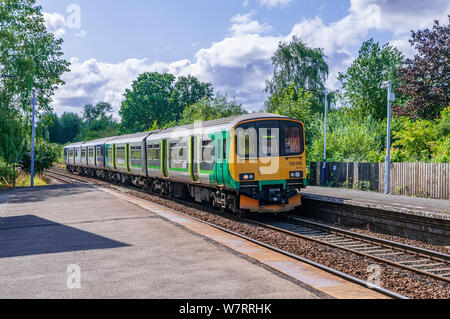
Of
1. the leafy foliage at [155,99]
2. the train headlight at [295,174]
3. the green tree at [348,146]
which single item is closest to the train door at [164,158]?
the train headlight at [295,174]

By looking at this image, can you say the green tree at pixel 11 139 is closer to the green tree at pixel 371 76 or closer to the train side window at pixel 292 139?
the train side window at pixel 292 139

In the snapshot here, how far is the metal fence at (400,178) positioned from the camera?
63.0ft

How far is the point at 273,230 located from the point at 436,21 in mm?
24265

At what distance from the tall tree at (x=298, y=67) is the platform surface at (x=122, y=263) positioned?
38.5 meters

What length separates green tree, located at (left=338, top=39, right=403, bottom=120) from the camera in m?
48.2

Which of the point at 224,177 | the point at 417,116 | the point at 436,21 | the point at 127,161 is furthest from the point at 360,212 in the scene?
the point at 436,21

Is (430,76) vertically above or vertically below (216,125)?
above

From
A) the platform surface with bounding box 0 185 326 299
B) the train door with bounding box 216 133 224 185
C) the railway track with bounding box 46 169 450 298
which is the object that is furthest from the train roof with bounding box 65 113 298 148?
the platform surface with bounding box 0 185 326 299

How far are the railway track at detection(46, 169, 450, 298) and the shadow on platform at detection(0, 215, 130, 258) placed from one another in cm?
449

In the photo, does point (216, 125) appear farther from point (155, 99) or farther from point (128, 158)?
point (155, 99)

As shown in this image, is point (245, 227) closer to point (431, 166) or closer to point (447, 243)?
point (447, 243)

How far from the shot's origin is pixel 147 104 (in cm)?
7194

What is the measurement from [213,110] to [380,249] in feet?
133

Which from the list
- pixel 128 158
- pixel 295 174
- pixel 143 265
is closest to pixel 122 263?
pixel 143 265
